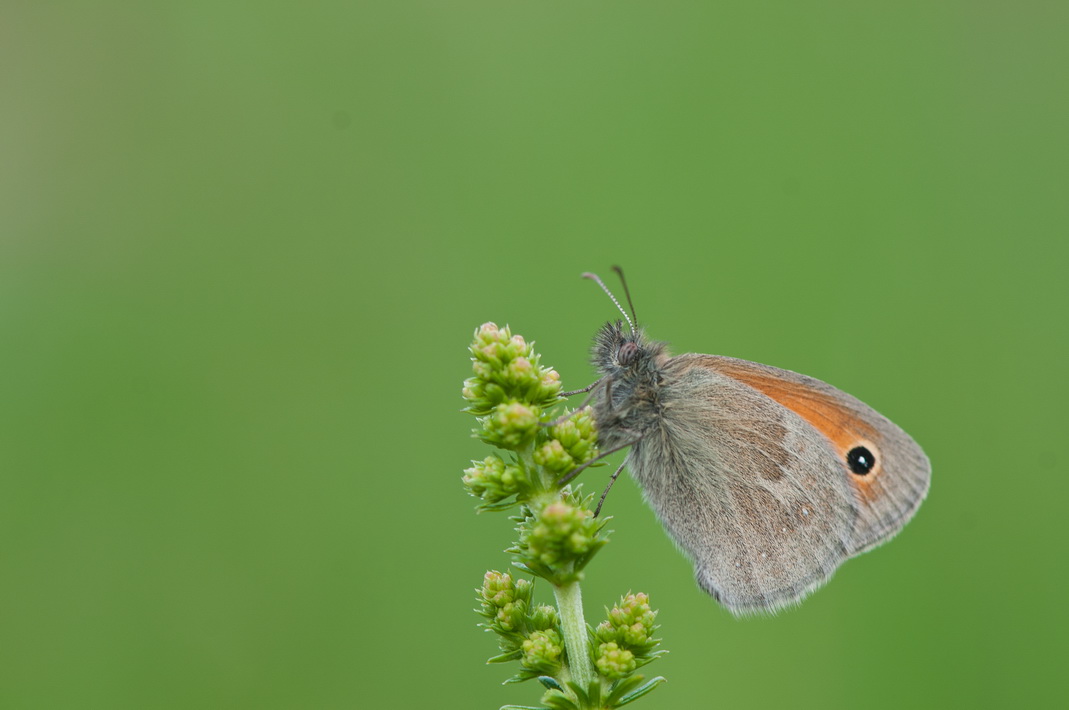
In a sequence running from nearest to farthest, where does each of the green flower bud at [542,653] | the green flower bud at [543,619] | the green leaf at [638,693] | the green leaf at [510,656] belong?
1. the green leaf at [638,693]
2. the green flower bud at [542,653]
3. the green leaf at [510,656]
4. the green flower bud at [543,619]

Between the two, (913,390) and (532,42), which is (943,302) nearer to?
(913,390)

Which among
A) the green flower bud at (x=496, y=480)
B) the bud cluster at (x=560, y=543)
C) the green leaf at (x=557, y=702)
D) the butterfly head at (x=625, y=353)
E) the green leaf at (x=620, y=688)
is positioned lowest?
the green leaf at (x=557, y=702)

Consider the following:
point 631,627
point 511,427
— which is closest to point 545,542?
point 511,427

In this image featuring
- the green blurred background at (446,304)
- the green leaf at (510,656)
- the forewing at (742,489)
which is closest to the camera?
the green leaf at (510,656)

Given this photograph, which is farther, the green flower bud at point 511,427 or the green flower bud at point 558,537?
the green flower bud at point 511,427

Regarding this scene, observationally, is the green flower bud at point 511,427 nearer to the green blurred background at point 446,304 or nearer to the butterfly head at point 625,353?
the butterfly head at point 625,353

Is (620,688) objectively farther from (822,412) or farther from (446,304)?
(446,304)

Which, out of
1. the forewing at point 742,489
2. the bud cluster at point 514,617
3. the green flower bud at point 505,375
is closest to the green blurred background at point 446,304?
the forewing at point 742,489
